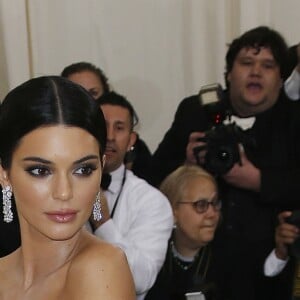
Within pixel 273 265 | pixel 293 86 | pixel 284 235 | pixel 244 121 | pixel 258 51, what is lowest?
pixel 273 265

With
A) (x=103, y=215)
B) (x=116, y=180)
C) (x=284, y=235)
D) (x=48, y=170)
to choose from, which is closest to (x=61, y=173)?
(x=48, y=170)

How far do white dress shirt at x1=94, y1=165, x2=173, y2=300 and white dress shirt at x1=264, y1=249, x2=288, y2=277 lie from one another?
0.37 m

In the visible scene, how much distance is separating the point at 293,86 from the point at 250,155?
0.28 m

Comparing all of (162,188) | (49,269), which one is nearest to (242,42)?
(162,188)

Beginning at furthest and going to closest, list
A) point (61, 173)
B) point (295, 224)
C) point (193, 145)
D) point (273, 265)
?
point (193, 145) → point (273, 265) → point (295, 224) → point (61, 173)

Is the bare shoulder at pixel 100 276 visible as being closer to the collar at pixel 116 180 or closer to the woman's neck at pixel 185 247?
the collar at pixel 116 180

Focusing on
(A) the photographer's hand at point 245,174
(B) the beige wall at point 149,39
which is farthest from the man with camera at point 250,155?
(B) the beige wall at point 149,39

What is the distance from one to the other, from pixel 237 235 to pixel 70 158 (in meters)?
1.43

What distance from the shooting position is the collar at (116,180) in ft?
7.13

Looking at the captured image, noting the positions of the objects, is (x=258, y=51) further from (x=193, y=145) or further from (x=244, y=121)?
(x=193, y=145)

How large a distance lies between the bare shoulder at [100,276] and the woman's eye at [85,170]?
107 millimetres

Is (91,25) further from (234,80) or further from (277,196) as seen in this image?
(277,196)

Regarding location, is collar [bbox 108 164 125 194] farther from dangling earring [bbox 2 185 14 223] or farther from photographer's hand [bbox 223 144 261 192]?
dangling earring [bbox 2 185 14 223]

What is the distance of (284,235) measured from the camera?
219 cm
